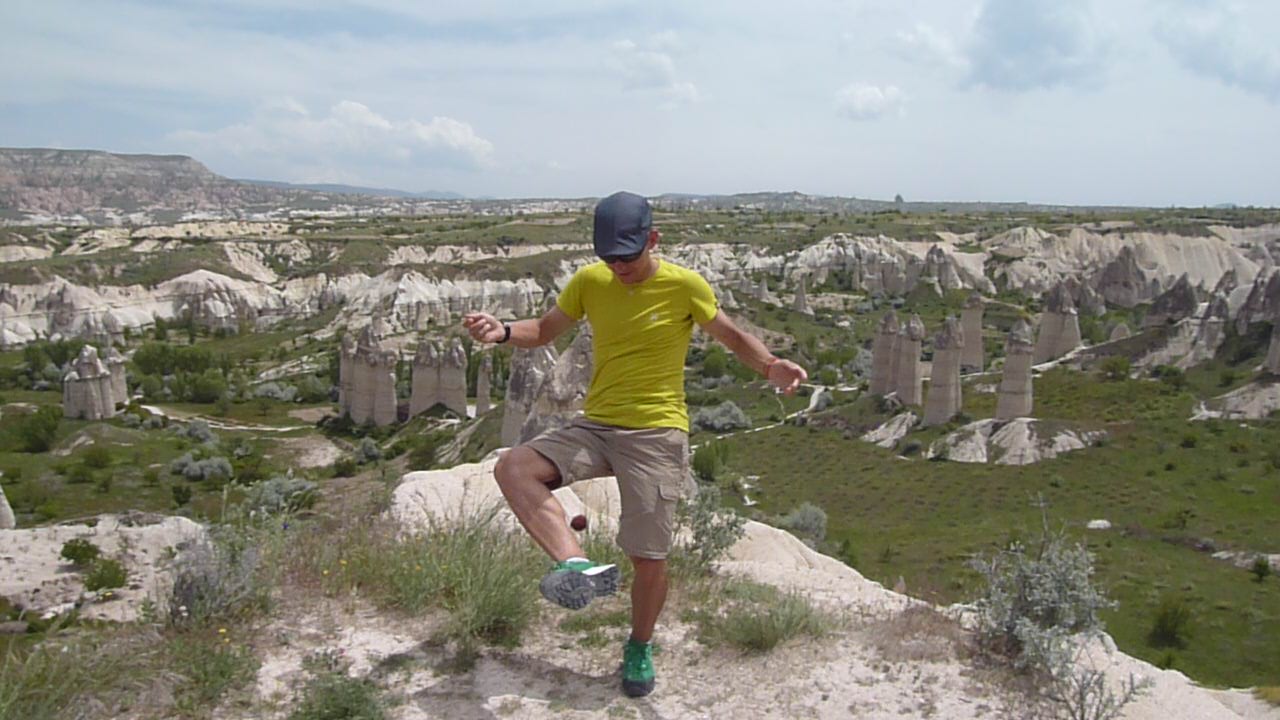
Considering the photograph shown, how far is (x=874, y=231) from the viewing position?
323ft

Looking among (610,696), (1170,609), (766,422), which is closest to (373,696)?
(610,696)

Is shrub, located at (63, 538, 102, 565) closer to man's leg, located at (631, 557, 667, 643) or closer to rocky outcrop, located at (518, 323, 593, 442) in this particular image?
rocky outcrop, located at (518, 323, 593, 442)

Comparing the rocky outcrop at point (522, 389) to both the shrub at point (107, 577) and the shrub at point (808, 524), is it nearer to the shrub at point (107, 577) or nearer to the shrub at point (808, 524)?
the shrub at point (808, 524)

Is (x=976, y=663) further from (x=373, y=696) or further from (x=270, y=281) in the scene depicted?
(x=270, y=281)

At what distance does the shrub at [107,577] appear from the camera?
9543mm

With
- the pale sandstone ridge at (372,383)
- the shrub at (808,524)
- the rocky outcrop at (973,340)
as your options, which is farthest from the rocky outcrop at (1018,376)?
the pale sandstone ridge at (372,383)

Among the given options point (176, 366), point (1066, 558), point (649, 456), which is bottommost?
point (176, 366)

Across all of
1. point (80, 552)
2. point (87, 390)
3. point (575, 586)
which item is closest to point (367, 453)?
point (87, 390)

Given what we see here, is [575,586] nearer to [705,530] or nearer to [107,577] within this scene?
[705,530]

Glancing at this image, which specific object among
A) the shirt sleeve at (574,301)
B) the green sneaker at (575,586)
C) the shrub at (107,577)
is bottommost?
the shrub at (107,577)

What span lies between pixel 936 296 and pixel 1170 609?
65.8m

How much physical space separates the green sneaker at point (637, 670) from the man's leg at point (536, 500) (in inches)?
25.0

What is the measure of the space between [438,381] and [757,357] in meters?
38.1

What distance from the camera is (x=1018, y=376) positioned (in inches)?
1233
